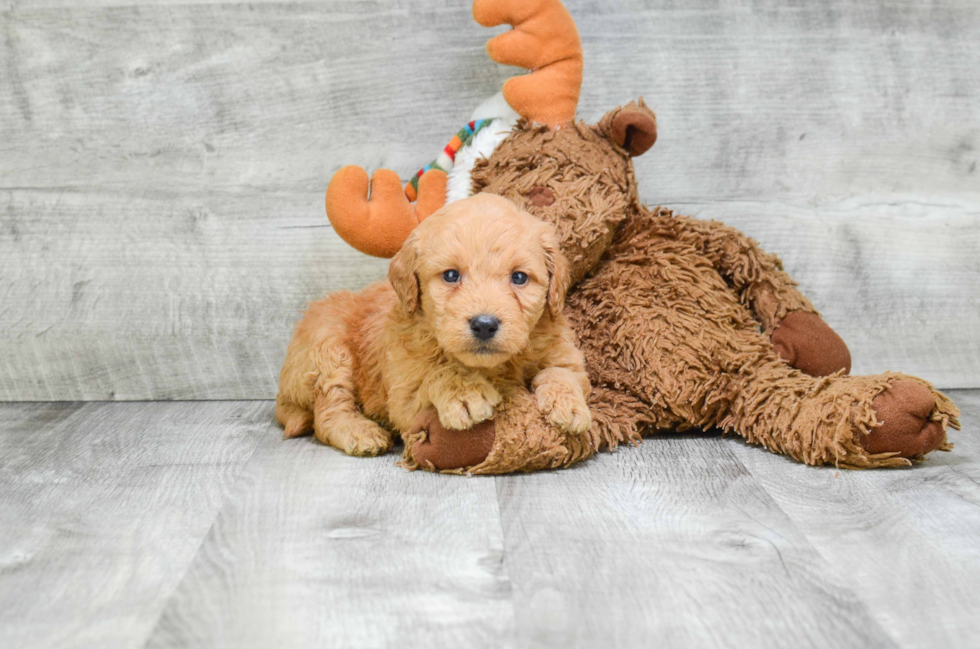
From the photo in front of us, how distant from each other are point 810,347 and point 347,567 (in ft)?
3.71

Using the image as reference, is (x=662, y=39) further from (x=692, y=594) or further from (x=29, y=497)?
(x=29, y=497)

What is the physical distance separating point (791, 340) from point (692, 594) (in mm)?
864

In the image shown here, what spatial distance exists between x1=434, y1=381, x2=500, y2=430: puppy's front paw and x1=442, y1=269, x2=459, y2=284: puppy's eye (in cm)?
21

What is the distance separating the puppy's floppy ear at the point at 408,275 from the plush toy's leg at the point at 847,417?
0.75m

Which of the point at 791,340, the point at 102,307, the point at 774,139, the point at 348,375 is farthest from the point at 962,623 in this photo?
the point at 102,307

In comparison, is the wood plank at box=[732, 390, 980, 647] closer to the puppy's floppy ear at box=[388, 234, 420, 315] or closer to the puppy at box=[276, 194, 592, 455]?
the puppy at box=[276, 194, 592, 455]

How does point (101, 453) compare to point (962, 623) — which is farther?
point (101, 453)

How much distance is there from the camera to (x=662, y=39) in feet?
7.22

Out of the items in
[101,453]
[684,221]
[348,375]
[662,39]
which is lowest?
[101,453]

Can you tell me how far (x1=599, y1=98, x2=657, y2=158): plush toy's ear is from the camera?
181cm

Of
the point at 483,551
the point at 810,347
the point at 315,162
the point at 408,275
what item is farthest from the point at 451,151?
the point at 483,551

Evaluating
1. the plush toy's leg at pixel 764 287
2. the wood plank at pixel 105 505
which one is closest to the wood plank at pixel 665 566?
the plush toy's leg at pixel 764 287

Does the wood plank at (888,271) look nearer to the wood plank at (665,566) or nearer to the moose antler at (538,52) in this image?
the moose antler at (538,52)

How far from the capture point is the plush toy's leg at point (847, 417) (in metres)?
1.59
